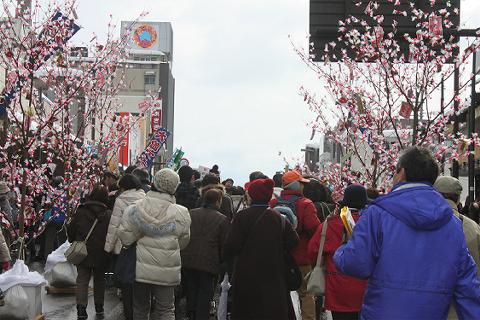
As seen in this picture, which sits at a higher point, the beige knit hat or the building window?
the building window

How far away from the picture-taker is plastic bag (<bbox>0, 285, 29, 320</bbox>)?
27.7 ft

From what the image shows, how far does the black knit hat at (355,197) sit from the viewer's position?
22.1 ft

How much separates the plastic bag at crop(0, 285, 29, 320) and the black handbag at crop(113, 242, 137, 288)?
3.35 ft

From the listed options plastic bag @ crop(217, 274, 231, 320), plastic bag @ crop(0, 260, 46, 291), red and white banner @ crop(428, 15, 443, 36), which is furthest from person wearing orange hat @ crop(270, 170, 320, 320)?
red and white banner @ crop(428, 15, 443, 36)

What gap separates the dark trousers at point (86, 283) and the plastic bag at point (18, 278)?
95cm

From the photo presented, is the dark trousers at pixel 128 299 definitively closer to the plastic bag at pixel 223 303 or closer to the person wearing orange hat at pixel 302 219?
the plastic bag at pixel 223 303

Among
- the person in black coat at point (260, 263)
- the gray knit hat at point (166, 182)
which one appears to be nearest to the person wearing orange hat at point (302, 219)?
the gray knit hat at point (166, 182)

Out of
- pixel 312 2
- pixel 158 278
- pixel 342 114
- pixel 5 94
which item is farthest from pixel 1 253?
pixel 342 114

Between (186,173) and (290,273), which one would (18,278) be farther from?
(290,273)

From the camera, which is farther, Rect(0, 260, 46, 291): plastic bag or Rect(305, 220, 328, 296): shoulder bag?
Rect(0, 260, 46, 291): plastic bag

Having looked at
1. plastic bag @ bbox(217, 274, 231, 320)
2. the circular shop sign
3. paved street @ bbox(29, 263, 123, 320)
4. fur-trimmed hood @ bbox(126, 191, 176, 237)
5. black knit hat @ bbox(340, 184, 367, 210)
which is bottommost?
paved street @ bbox(29, 263, 123, 320)

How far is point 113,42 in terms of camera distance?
1598 cm

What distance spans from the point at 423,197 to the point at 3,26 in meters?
10.7

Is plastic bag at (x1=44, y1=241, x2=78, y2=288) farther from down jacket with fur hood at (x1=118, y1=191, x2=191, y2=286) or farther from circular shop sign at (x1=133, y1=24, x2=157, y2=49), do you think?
circular shop sign at (x1=133, y1=24, x2=157, y2=49)
